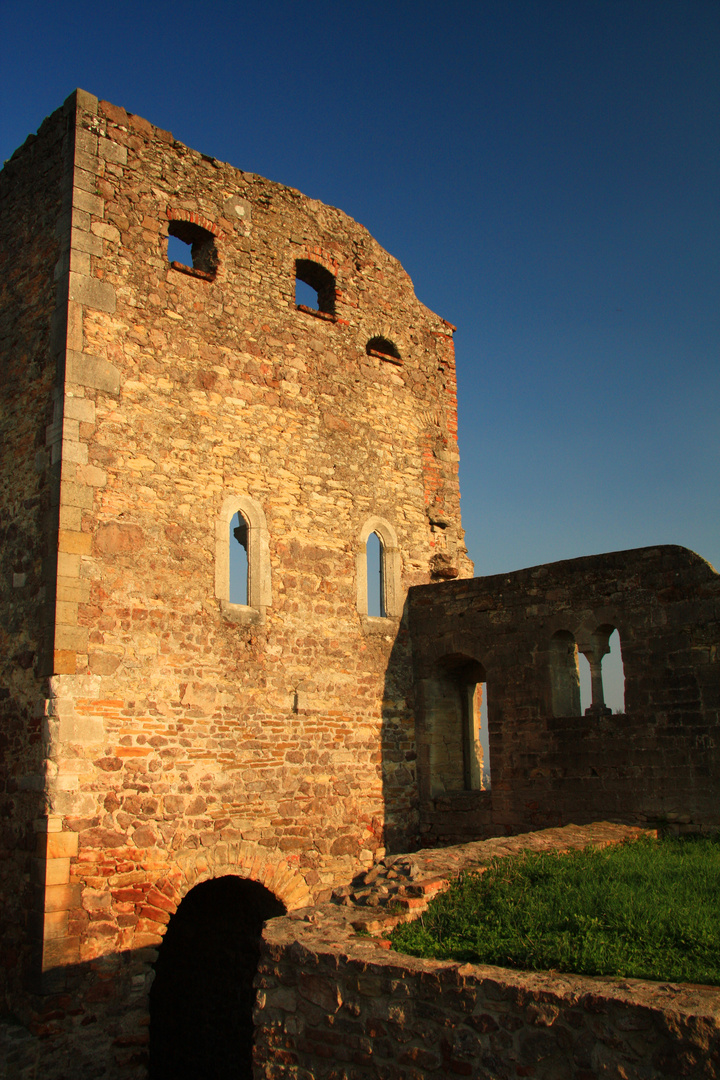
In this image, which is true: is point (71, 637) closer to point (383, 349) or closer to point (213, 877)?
point (213, 877)

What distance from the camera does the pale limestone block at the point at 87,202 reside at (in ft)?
30.8

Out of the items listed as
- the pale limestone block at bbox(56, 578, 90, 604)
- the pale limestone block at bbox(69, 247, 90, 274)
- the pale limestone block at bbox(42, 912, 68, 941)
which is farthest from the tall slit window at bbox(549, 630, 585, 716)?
the pale limestone block at bbox(69, 247, 90, 274)

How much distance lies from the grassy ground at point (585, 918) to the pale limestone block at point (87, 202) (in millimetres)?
7791

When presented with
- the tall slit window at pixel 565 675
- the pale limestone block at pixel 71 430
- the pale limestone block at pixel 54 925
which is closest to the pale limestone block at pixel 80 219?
the pale limestone block at pixel 71 430

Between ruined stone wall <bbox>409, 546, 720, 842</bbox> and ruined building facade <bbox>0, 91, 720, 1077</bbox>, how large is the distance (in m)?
0.04

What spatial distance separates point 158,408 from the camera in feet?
31.4

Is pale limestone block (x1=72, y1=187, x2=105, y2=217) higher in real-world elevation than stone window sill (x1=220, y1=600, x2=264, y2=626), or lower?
higher

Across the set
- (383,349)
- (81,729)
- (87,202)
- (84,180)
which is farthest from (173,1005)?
(84,180)

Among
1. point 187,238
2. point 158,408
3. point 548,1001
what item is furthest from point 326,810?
point 187,238

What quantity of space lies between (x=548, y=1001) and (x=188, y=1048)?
27.4ft

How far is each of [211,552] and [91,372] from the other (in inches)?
90.8

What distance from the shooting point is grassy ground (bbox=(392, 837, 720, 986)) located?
15.8 ft

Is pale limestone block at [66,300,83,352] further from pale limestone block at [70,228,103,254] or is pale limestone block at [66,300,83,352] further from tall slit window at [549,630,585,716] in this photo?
tall slit window at [549,630,585,716]

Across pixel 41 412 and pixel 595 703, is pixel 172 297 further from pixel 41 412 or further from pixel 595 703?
pixel 595 703
